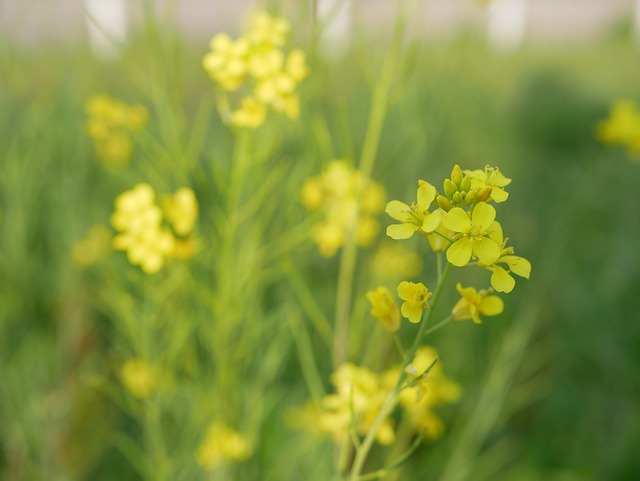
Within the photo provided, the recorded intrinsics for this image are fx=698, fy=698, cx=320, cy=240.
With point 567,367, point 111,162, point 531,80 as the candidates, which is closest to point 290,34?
point 111,162

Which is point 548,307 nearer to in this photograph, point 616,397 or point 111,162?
point 616,397

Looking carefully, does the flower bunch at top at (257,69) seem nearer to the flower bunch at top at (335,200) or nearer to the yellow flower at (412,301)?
the flower bunch at top at (335,200)

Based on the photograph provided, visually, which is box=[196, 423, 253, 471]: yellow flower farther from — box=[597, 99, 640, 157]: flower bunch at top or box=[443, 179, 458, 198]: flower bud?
box=[597, 99, 640, 157]: flower bunch at top

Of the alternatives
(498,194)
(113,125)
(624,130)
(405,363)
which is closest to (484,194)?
(498,194)

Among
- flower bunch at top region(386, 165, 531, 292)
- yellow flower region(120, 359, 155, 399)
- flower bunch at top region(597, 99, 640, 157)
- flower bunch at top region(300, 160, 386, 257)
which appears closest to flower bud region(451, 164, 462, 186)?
flower bunch at top region(386, 165, 531, 292)

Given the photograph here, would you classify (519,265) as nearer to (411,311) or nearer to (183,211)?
(411,311)

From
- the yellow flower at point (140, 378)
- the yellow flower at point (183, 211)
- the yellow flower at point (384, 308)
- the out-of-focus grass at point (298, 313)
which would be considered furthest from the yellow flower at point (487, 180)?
the yellow flower at point (140, 378)
